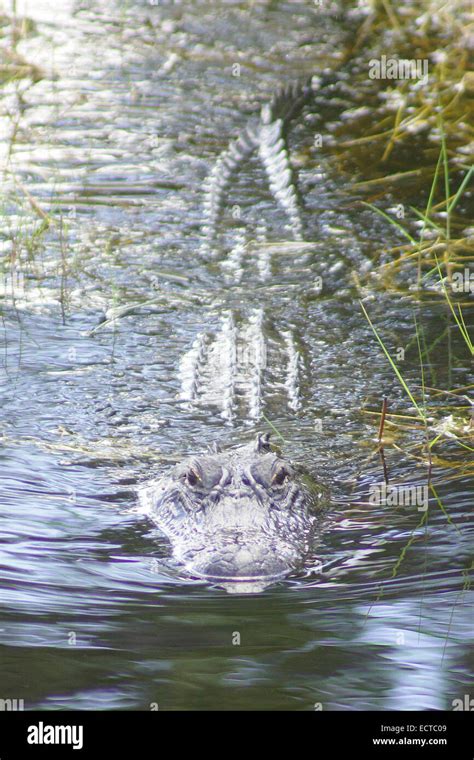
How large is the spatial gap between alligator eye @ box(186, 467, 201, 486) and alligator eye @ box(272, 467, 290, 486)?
1.21 ft

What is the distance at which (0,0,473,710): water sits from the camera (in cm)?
407

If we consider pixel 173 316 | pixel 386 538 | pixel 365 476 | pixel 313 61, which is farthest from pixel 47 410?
pixel 313 61

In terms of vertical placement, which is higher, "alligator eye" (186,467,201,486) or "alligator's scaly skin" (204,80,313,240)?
"alligator's scaly skin" (204,80,313,240)

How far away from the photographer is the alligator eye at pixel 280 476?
218 inches

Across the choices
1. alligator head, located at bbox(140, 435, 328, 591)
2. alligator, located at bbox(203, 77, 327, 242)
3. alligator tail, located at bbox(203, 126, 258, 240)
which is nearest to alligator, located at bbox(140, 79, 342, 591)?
alligator head, located at bbox(140, 435, 328, 591)

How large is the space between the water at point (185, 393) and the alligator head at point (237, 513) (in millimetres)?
110

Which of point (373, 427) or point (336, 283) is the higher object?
point (336, 283)

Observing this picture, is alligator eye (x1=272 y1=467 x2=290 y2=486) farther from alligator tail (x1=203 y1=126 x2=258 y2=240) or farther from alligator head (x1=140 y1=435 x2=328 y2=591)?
alligator tail (x1=203 y1=126 x2=258 y2=240)

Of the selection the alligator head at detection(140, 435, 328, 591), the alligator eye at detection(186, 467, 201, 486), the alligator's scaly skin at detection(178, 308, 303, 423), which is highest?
the alligator's scaly skin at detection(178, 308, 303, 423)

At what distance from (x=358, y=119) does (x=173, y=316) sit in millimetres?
3938

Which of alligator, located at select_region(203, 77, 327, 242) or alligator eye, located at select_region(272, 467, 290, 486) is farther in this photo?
alligator, located at select_region(203, 77, 327, 242)

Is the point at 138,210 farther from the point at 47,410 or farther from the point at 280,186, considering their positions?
the point at 47,410

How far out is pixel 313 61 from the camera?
1220cm

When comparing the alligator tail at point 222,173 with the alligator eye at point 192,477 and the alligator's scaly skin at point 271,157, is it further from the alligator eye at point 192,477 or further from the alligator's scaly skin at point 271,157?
the alligator eye at point 192,477
